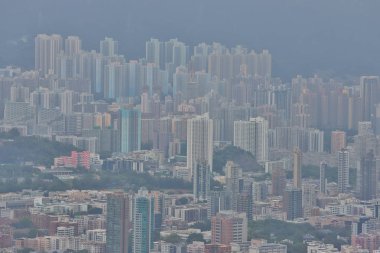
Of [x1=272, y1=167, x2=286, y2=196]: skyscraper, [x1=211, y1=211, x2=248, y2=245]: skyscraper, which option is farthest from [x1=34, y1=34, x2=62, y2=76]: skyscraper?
[x1=211, y1=211, x2=248, y2=245]: skyscraper

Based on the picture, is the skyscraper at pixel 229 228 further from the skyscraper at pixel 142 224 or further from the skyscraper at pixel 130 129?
the skyscraper at pixel 130 129

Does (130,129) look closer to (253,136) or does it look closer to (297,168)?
(253,136)

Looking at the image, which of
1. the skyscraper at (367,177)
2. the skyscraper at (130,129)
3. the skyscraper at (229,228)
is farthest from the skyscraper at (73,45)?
the skyscraper at (229,228)

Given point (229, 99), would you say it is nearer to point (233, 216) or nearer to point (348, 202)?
point (348, 202)

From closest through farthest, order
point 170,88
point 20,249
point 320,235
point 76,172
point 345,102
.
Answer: point 20,249 < point 320,235 < point 76,172 < point 345,102 < point 170,88

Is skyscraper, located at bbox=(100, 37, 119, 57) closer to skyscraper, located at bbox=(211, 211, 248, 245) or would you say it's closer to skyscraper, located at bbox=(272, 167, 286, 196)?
skyscraper, located at bbox=(272, 167, 286, 196)

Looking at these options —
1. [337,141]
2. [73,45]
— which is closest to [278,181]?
[337,141]

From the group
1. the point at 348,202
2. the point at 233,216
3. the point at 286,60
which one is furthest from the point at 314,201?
the point at 286,60
